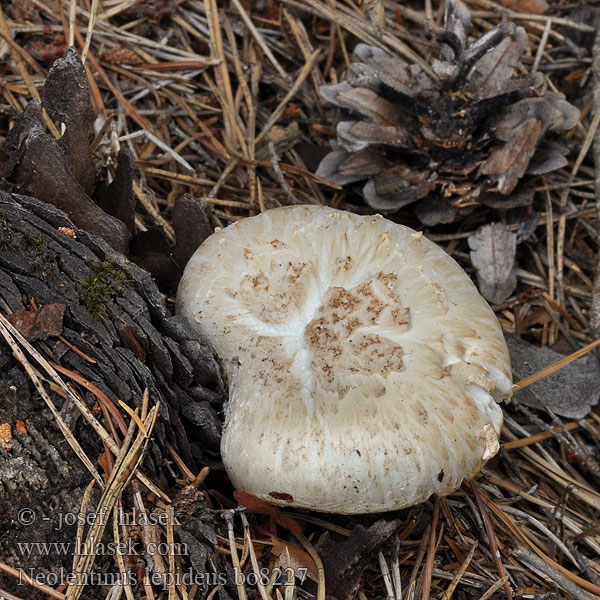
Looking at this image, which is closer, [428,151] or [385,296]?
[385,296]

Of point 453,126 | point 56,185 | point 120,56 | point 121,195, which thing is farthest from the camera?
point 120,56

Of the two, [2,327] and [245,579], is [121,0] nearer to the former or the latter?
[2,327]

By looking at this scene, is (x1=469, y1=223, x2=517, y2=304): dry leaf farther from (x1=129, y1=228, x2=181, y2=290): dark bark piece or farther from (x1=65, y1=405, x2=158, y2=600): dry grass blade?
(x1=65, y1=405, x2=158, y2=600): dry grass blade

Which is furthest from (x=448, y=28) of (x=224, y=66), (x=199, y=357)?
(x=199, y=357)

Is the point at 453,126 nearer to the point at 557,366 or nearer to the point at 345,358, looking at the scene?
the point at 557,366

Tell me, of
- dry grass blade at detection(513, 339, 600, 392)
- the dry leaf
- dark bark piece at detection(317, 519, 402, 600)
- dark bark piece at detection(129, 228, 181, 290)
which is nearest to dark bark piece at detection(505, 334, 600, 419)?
dry grass blade at detection(513, 339, 600, 392)

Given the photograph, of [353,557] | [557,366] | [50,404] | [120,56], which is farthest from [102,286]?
[557,366]
